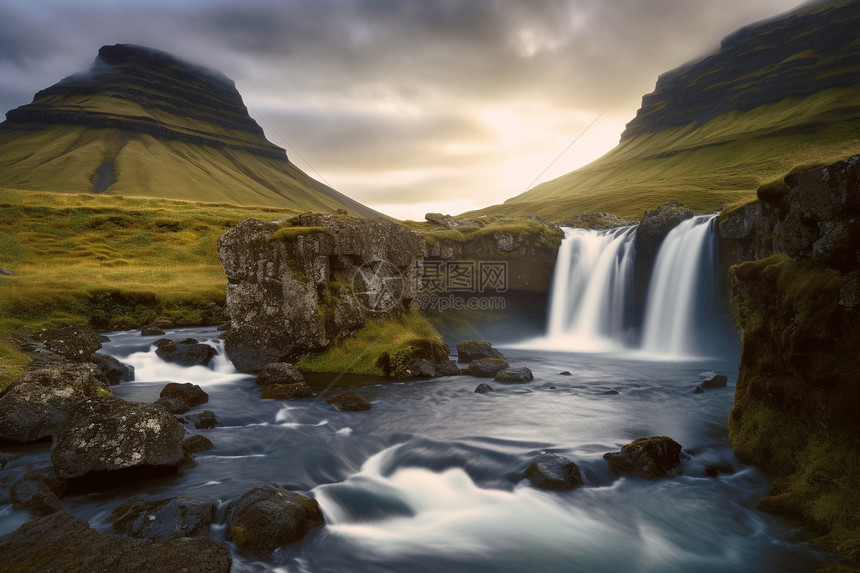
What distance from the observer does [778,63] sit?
535 feet

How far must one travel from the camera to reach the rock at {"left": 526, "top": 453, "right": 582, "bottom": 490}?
11422mm

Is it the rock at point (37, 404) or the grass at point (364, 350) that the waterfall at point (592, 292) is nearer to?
the grass at point (364, 350)

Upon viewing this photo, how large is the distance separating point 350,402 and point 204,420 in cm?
493

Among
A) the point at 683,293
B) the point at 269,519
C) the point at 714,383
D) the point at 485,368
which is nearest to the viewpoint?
the point at 269,519

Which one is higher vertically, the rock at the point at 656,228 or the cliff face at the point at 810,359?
the rock at the point at 656,228

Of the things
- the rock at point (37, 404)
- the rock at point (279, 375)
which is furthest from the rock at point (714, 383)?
the rock at point (37, 404)

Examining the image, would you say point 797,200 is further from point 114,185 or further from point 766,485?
point 114,185

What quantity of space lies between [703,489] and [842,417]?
372cm

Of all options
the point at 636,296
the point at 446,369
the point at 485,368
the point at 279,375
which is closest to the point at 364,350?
the point at 446,369

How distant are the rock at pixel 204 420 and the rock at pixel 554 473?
10309mm

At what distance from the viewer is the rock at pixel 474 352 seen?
89.7 ft

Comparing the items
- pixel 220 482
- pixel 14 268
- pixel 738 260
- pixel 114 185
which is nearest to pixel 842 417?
pixel 220 482

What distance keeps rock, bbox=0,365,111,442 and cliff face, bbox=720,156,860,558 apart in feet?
55.2

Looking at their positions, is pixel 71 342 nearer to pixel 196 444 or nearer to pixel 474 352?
pixel 196 444
